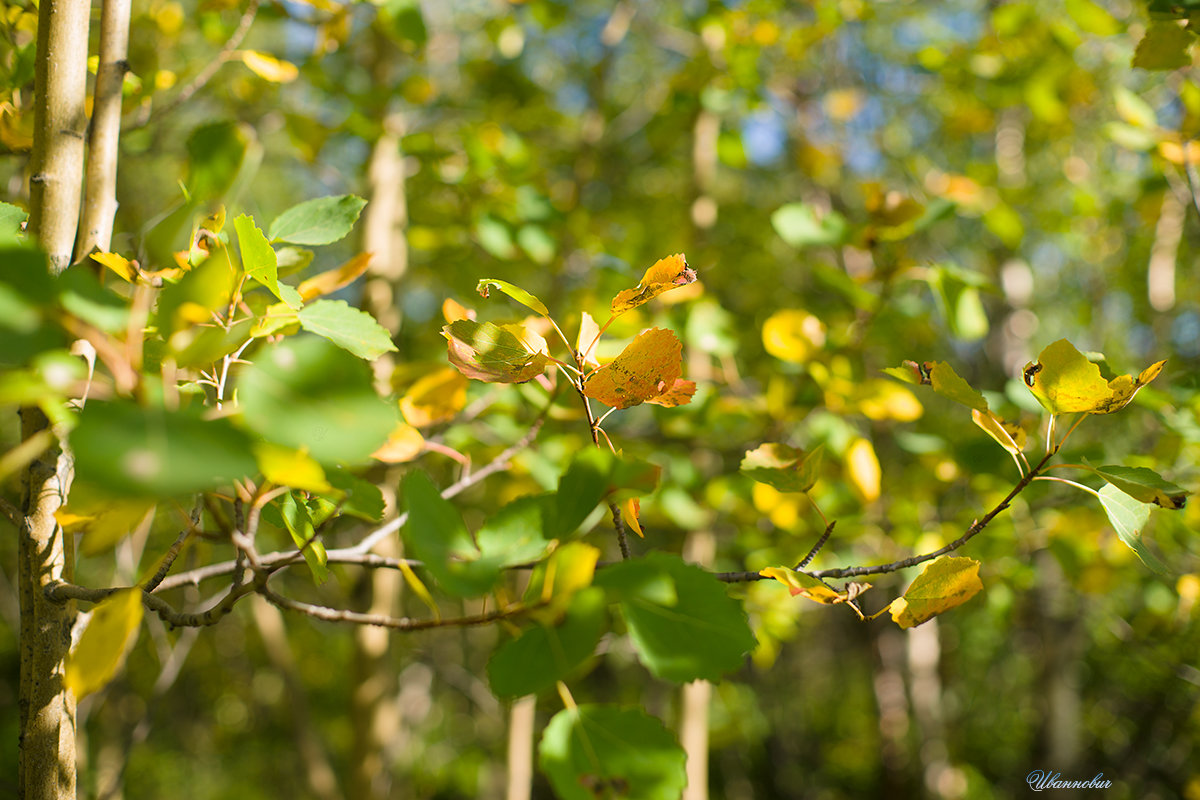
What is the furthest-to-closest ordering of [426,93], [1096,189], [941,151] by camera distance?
1. [941,151]
2. [1096,189]
3. [426,93]

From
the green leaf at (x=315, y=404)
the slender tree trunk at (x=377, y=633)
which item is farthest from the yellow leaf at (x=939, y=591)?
the slender tree trunk at (x=377, y=633)

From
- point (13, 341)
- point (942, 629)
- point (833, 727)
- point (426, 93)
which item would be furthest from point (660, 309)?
point (833, 727)

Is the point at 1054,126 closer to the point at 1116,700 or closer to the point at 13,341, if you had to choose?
the point at 13,341

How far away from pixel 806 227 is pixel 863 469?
0.37 meters

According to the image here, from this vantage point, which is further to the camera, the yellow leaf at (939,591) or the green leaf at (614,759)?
the yellow leaf at (939,591)

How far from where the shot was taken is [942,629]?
192 inches

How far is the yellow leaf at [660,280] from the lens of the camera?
46 cm

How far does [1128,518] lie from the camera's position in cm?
52

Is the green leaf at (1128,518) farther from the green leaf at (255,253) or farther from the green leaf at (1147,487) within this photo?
the green leaf at (255,253)

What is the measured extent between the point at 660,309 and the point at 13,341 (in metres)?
1.01

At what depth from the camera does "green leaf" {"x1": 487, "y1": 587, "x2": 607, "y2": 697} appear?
0.35 metres

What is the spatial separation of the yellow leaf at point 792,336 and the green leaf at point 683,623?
0.57m
